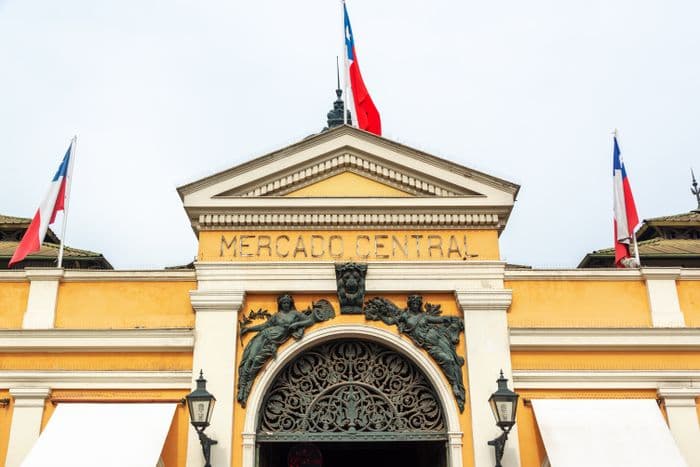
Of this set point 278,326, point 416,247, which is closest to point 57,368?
point 278,326

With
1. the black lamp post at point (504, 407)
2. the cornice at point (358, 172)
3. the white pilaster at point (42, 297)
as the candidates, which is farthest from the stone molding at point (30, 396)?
the black lamp post at point (504, 407)

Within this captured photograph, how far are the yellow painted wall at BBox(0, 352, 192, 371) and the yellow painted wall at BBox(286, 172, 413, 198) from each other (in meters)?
3.27

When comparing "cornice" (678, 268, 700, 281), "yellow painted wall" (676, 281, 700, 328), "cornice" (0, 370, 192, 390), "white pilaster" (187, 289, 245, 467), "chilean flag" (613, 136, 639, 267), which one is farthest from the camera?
"chilean flag" (613, 136, 639, 267)

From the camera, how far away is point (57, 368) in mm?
12516

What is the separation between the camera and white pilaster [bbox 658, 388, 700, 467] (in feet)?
39.2

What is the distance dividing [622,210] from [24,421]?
1060 cm

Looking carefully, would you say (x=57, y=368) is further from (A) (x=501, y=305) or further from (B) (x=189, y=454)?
(A) (x=501, y=305)

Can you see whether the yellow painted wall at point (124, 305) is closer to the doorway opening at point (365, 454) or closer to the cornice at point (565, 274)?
the doorway opening at point (365, 454)

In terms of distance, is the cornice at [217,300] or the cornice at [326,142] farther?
the cornice at [326,142]

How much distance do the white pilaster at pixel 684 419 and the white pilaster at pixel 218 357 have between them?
6.57m

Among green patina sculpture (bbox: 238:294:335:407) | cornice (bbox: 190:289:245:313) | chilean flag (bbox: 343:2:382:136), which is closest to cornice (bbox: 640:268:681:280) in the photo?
green patina sculpture (bbox: 238:294:335:407)

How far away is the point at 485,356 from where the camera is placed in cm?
1243

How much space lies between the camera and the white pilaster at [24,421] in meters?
12.0

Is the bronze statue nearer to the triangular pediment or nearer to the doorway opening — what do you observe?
the triangular pediment
